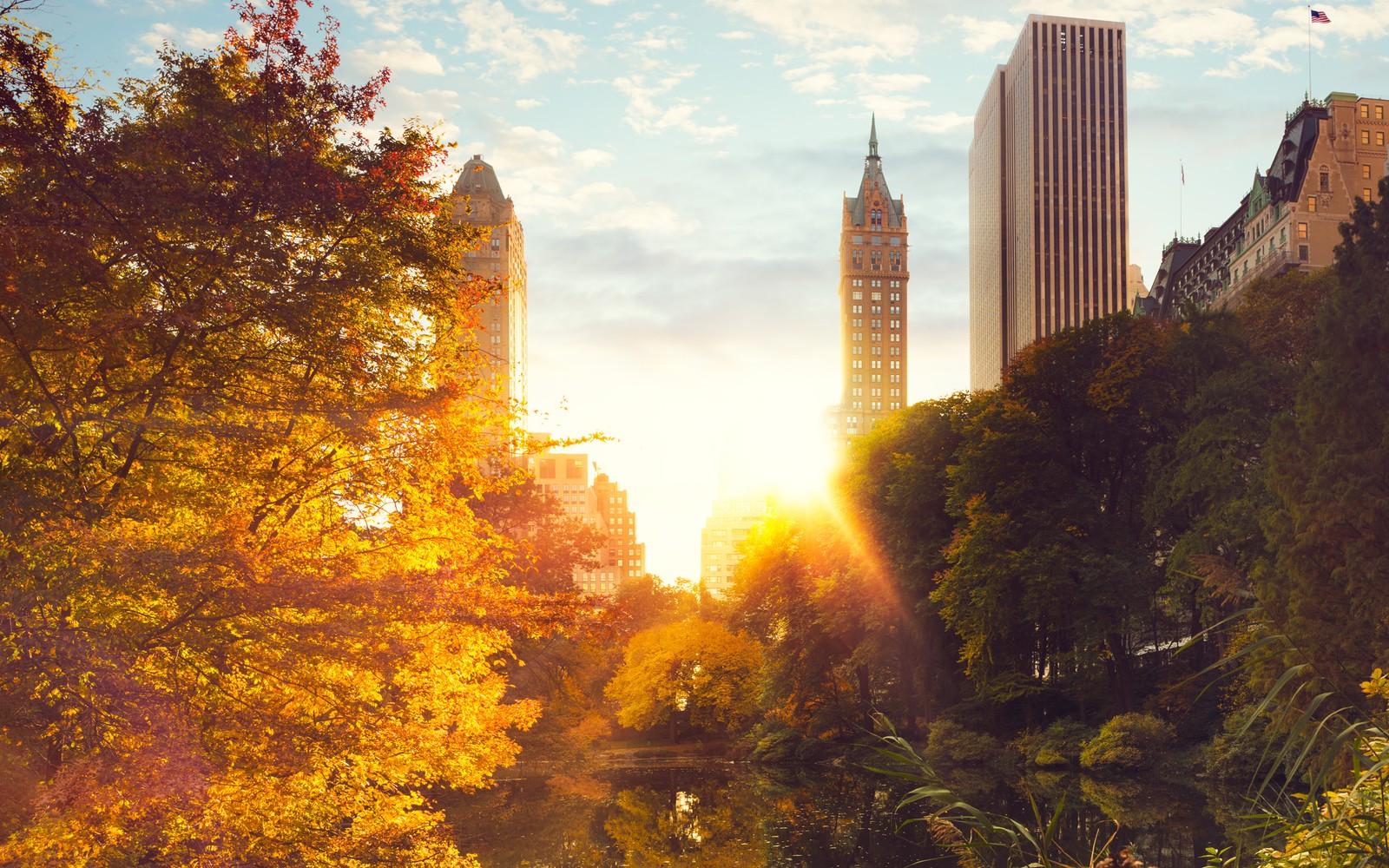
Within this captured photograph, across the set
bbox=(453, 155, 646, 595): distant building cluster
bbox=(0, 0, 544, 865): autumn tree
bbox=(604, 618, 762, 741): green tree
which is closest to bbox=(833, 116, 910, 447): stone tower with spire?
bbox=(453, 155, 646, 595): distant building cluster

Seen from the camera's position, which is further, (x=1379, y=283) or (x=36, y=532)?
(x=1379, y=283)

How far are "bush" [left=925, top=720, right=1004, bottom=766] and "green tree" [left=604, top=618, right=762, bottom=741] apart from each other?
39.4ft

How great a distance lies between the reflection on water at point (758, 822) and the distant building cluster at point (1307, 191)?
41917 mm

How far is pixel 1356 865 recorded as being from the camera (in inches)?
247

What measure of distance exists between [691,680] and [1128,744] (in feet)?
68.0

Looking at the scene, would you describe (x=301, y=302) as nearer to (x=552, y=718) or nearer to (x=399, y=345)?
(x=399, y=345)

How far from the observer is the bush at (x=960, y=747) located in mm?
36375

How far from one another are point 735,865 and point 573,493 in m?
143

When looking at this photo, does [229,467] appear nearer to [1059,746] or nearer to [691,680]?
[1059,746]

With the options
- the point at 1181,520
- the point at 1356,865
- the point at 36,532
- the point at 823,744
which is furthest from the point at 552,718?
the point at 1356,865

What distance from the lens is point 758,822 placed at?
1102 inches

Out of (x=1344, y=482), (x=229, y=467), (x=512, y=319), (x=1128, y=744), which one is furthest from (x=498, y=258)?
(x=229, y=467)

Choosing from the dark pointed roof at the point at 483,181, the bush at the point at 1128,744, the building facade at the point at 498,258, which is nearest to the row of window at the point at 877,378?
the building facade at the point at 498,258

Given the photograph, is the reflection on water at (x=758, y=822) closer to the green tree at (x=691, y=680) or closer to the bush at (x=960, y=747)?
the bush at (x=960, y=747)
